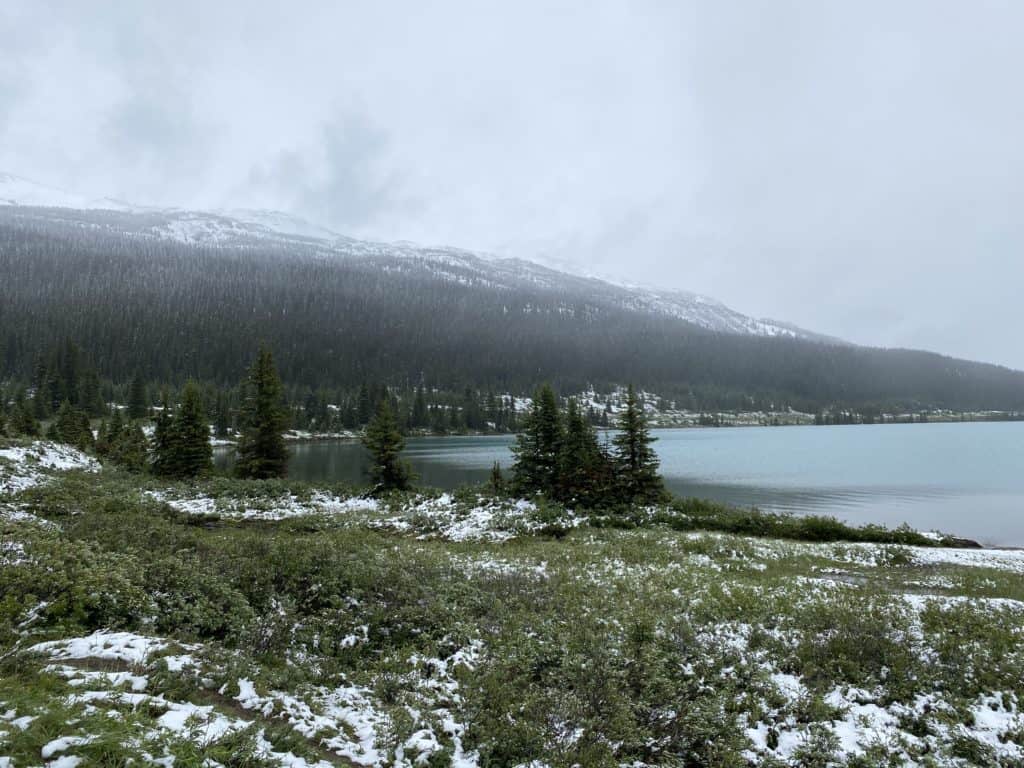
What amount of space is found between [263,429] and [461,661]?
32293 millimetres

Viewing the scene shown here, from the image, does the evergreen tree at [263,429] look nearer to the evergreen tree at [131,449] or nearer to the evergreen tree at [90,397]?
the evergreen tree at [131,449]

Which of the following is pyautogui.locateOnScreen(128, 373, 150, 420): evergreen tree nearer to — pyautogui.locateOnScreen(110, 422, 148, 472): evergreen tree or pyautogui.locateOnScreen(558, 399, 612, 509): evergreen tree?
pyautogui.locateOnScreen(110, 422, 148, 472): evergreen tree

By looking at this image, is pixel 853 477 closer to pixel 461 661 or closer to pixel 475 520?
pixel 475 520

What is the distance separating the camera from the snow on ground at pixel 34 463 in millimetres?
20141

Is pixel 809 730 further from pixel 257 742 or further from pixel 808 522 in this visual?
pixel 808 522

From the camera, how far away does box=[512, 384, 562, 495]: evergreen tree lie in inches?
1150

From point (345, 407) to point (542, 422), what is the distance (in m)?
120

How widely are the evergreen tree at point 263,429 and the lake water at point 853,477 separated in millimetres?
6832

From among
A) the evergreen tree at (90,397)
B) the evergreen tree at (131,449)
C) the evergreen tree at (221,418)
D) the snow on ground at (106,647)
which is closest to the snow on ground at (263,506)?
the evergreen tree at (131,449)

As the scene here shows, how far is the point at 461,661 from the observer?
28.2 feet

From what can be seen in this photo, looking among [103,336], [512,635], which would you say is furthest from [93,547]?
[103,336]

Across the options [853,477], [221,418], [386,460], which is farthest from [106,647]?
[221,418]

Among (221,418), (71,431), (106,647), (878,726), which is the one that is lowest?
(221,418)

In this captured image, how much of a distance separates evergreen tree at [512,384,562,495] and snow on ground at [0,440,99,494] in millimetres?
22404
